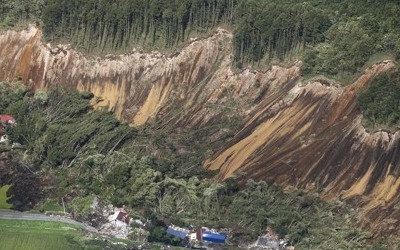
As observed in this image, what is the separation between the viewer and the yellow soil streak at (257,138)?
70.1 meters

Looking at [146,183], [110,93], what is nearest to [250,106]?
[146,183]

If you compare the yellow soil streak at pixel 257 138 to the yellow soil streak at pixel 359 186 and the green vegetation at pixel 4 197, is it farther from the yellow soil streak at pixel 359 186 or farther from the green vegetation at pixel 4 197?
the green vegetation at pixel 4 197

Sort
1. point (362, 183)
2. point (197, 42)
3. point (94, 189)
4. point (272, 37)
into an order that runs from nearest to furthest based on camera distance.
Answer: point (362, 183) → point (94, 189) → point (272, 37) → point (197, 42)

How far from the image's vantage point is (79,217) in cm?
6706

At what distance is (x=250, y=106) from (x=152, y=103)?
31.7 ft

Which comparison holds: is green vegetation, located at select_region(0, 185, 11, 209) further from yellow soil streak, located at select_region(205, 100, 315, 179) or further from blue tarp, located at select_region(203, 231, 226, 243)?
blue tarp, located at select_region(203, 231, 226, 243)

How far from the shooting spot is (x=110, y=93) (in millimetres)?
84125

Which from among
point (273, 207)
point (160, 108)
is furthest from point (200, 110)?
point (273, 207)

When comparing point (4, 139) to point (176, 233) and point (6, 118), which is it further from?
point (176, 233)

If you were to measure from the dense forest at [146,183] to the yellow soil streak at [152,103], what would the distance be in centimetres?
239

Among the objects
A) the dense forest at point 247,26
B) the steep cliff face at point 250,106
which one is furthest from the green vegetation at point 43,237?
the dense forest at point 247,26

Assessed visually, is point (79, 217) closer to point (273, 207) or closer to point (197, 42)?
point (273, 207)

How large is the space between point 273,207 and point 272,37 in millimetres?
17385

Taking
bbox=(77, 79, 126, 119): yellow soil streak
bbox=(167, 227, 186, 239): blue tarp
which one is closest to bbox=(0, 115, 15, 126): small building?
bbox=(77, 79, 126, 119): yellow soil streak
